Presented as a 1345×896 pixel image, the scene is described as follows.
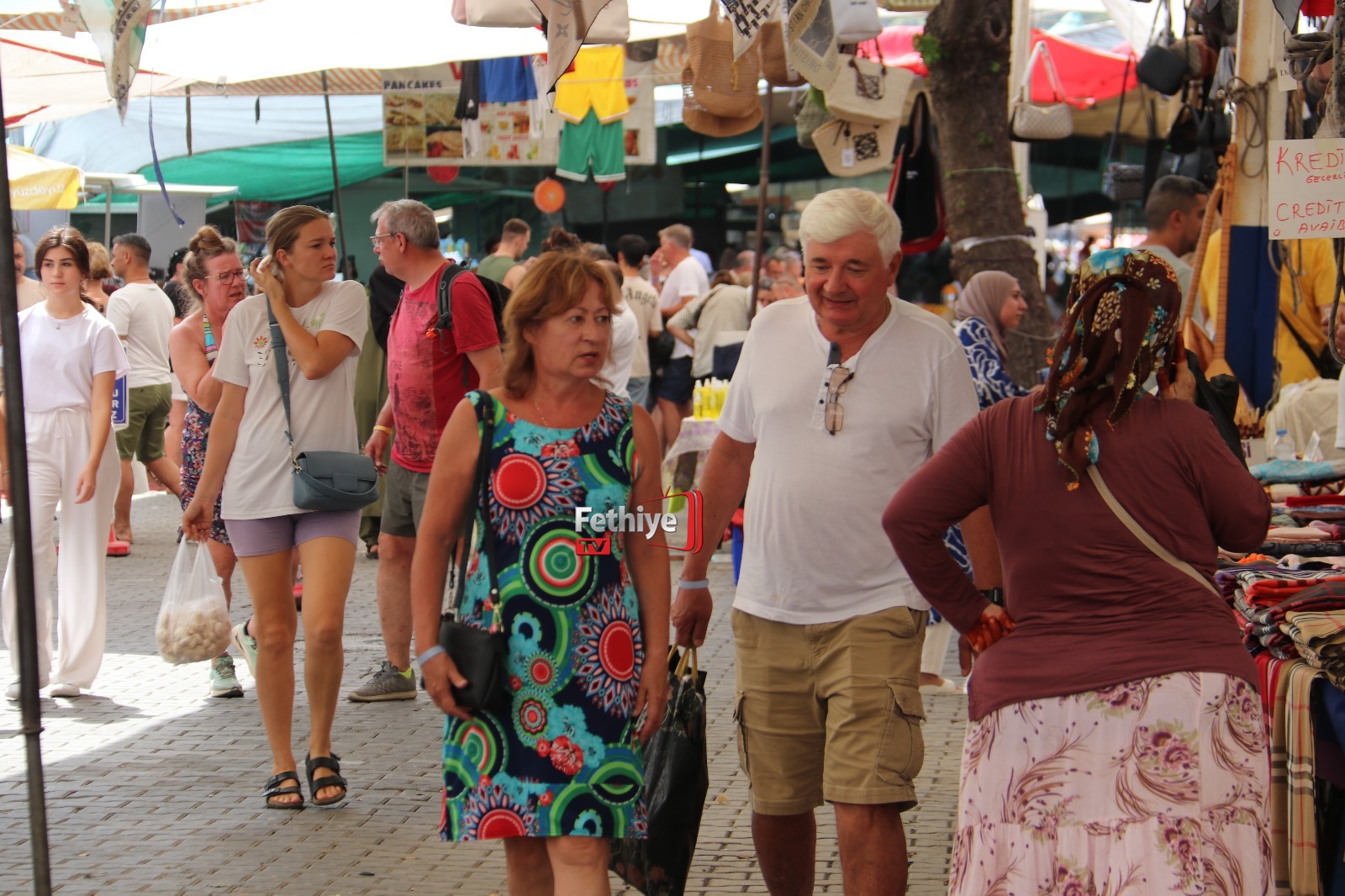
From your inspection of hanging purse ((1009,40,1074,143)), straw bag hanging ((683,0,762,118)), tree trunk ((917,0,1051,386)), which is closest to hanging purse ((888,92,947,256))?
tree trunk ((917,0,1051,386))

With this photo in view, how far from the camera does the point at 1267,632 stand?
12.6 feet

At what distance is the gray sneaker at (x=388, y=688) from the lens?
291 inches

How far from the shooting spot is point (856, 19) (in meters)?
7.57

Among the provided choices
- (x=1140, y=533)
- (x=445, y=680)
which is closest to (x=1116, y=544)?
(x=1140, y=533)

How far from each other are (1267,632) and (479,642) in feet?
6.55

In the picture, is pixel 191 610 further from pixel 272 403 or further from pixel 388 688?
pixel 388 688

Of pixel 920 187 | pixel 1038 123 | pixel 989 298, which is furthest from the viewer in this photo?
pixel 1038 123

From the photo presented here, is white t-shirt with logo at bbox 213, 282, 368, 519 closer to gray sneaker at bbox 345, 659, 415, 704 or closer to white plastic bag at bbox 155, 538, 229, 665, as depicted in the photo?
white plastic bag at bbox 155, 538, 229, 665

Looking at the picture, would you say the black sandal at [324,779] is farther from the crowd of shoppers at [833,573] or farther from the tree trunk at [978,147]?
the tree trunk at [978,147]

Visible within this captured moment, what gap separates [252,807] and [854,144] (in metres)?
5.94

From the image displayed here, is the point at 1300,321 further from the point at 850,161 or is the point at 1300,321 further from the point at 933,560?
the point at 933,560

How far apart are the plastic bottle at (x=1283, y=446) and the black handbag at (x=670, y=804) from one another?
2716 millimetres

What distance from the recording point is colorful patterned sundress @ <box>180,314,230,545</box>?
293 inches

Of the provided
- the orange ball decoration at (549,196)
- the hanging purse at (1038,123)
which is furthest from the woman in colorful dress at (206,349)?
the orange ball decoration at (549,196)
